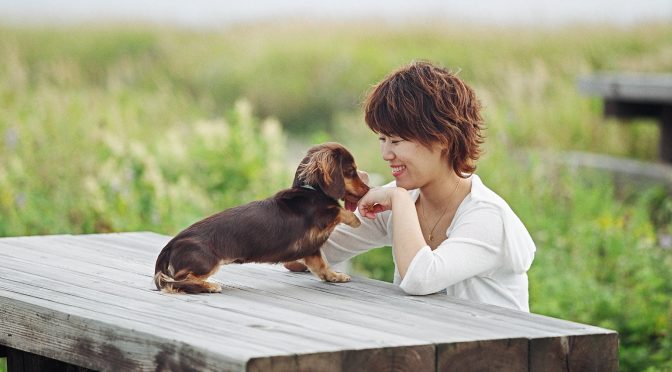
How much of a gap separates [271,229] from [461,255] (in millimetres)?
580

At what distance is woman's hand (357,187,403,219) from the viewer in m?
3.30

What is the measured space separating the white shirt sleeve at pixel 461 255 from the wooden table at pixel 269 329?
6 centimetres

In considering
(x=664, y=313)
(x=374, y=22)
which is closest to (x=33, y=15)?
(x=374, y=22)

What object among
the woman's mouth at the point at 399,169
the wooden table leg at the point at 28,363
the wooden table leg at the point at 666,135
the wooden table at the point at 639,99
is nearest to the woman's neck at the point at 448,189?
the woman's mouth at the point at 399,169

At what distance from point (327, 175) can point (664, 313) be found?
10.4 ft

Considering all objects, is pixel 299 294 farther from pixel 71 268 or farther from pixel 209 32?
pixel 209 32

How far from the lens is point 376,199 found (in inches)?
130

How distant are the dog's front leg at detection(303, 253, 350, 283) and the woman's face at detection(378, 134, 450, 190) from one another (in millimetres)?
368

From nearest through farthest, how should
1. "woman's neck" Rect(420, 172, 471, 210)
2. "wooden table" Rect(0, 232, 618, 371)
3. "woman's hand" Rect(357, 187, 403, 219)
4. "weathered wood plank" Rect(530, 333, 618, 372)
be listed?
1. "wooden table" Rect(0, 232, 618, 371)
2. "weathered wood plank" Rect(530, 333, 618, 372)
3. "woman's hand" Rect(357, 187, 403, 219)
4. "woman's neck" Rect(420, 172, 471, 210)

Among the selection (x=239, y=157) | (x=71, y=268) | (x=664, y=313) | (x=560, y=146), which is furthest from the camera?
(x=560, y=146)

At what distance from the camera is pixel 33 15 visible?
24219 millimetres

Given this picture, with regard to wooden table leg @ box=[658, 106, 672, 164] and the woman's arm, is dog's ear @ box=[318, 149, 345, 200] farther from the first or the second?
wooden table leg @ box=[658, 106, 672, 164]

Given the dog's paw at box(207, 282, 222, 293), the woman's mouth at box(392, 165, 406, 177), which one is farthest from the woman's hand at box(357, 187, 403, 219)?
the dog's paw at box(207, 282, 222, 293)

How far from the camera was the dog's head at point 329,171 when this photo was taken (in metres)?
3.14
